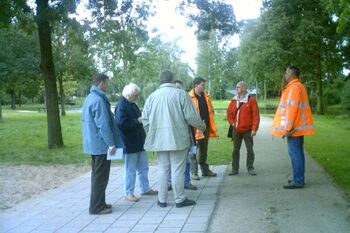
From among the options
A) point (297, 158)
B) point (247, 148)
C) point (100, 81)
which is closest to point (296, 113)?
point (297, 158)

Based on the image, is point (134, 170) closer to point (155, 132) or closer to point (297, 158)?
point (155, 132)

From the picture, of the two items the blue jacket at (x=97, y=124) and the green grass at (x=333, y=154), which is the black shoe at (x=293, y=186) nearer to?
the green grass at (x=333, y=154)

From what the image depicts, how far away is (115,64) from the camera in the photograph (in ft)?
150

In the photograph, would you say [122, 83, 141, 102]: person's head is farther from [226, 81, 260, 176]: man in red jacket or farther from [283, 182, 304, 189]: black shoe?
[283, 182, 304, 189]: black shoe

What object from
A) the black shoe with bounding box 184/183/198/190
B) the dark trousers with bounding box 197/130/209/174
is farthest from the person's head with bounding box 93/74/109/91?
the dark trousers with bounding box 197/130/209/174

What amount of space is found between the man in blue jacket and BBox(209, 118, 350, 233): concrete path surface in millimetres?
1699

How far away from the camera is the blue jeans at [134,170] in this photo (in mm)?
7867

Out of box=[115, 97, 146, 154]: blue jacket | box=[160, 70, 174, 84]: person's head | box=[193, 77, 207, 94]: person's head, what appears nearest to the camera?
box=[160, 70, 174, 84]: person's head

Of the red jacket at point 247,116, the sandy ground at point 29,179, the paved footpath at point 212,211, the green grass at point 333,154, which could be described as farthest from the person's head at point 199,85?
the sandy ground at point 29,179

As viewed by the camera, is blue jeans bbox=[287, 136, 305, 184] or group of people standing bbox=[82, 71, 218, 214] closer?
group of people standing bbox=[82, 71, 218, 214]

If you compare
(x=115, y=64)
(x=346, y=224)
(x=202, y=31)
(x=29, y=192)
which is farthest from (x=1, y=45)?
(x=346, y=224)

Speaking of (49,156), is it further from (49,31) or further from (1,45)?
(1,45)

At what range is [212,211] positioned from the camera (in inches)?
271

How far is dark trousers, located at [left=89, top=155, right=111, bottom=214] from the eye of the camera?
7043 millimetres
